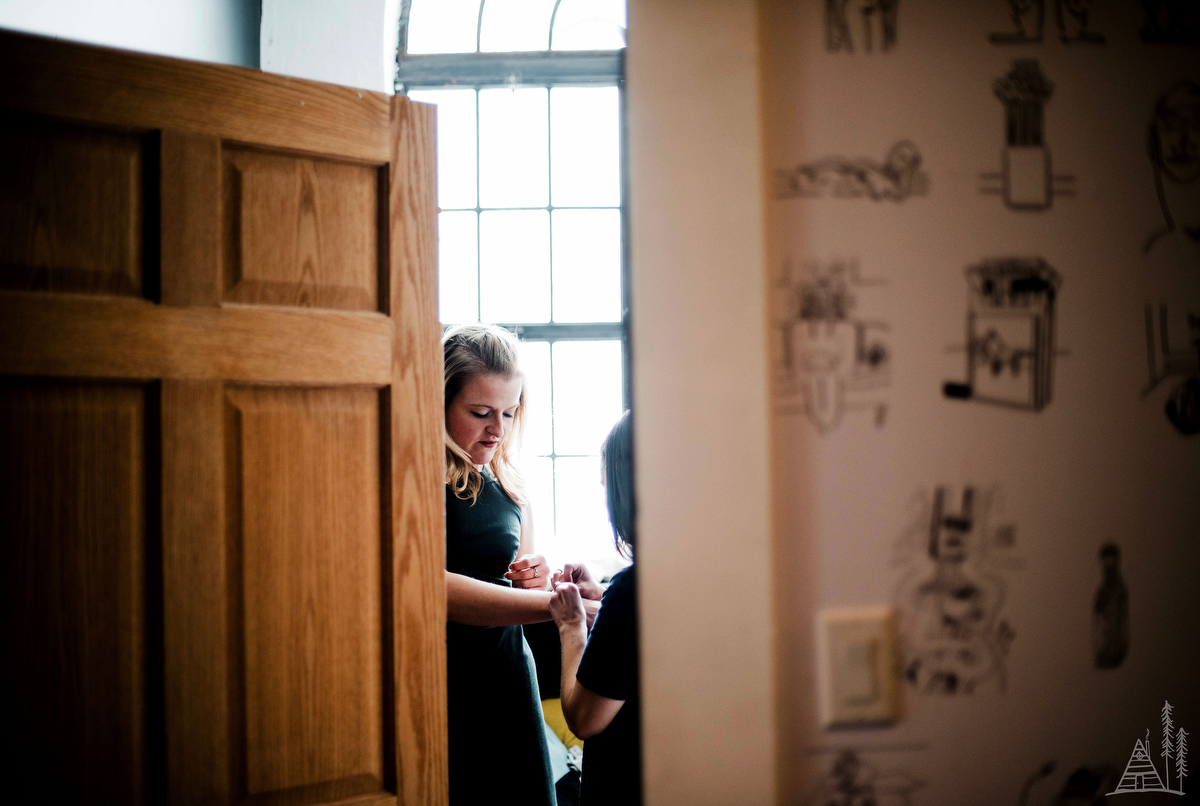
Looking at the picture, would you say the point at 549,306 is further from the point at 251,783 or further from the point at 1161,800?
the point at 1161,800

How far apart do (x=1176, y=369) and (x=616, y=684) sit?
0.80 metres

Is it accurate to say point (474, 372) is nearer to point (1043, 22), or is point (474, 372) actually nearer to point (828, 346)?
point (828, 346)

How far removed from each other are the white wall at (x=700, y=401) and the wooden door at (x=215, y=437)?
0.60 meters

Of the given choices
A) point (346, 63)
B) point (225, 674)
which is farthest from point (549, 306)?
point (225, 674)

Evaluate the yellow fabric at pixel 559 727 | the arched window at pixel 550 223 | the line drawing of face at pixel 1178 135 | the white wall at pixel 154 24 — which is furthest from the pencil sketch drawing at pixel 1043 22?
the yellow fabric at pixel 559 727

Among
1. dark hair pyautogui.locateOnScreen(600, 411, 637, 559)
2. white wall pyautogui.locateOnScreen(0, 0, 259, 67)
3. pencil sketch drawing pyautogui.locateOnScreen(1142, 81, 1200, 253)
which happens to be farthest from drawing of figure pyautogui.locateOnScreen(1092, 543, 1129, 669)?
white wall pyautogui.locateOnScreen(0, 0, 259, 67)

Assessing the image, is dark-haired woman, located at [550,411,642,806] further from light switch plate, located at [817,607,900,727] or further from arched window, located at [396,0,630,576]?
arched window, located at [396,0,630,576]

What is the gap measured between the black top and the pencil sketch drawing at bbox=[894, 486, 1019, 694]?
394mm

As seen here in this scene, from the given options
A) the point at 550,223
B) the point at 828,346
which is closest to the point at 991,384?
the point at 828,346

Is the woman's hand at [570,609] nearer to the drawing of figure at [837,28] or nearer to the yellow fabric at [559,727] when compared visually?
the drawing of figure at [837,28]

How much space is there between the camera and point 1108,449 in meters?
0.64

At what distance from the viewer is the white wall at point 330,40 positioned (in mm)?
1987

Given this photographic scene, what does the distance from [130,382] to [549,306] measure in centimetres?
180

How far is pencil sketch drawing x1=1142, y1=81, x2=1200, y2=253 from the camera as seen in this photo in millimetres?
655
